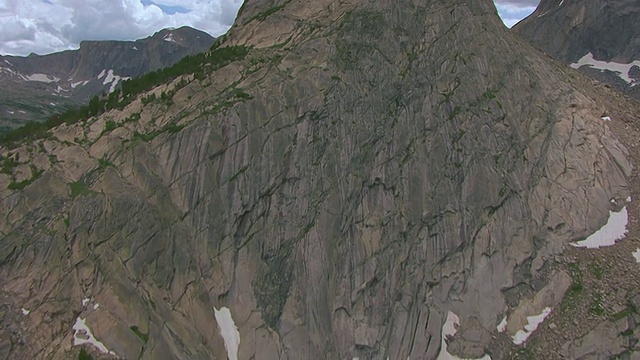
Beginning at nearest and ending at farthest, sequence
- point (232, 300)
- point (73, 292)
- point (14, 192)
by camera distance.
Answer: point (73, 292), point (14, 192), point (232, 300)

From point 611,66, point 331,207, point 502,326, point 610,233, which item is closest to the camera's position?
point 502,326

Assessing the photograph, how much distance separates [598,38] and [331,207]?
498ft

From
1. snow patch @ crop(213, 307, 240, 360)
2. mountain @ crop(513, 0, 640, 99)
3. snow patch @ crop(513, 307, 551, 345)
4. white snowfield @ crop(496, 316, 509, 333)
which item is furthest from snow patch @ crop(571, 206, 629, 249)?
mountain @ crop(513, 0, 640, 99)

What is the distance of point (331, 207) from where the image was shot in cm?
5162

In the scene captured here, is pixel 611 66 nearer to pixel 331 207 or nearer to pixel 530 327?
pixel 530 327

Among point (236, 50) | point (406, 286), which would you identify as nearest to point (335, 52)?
point (236, 50)

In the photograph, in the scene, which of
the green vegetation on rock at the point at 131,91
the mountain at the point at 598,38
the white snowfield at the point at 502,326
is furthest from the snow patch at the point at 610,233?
the mountain at the point at 598,38

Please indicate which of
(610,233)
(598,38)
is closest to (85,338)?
(610,233)

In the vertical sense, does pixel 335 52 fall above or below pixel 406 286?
above

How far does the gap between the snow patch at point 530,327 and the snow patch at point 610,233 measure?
973 centimetres

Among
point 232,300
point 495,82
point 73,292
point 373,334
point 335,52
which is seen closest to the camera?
point 73,292

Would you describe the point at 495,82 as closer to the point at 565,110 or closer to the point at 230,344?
the point at 565,110

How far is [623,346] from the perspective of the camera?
49.6m

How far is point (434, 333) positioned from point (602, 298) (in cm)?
1739
